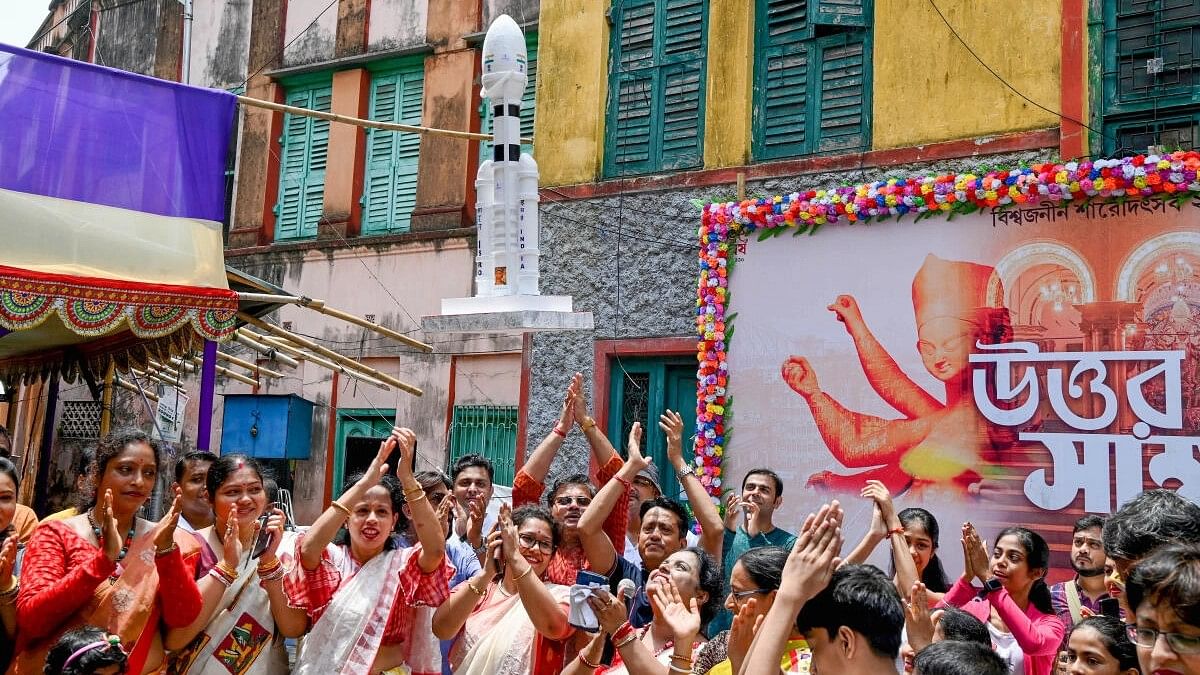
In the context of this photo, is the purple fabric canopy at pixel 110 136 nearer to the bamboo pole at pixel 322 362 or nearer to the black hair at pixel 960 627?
the bamboo pole at pixel 322 362

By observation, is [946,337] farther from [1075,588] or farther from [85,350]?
[85,350]

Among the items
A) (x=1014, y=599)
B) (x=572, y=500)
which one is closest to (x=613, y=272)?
(x=572, y=500)

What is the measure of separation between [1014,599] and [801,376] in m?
3.44

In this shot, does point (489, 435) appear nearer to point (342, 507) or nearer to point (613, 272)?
point (613, 272)

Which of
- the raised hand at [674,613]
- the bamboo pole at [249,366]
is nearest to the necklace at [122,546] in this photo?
the raised hand at [674,613]

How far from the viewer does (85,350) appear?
31.9 feet

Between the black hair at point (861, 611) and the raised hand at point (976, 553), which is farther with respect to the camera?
the raised hand at point (976, 553)

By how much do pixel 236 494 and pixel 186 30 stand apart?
10933mm

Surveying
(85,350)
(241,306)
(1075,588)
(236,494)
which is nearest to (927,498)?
(1075,588)

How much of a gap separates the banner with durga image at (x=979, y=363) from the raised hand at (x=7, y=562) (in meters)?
5.10

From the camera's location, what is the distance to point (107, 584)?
13.9ft

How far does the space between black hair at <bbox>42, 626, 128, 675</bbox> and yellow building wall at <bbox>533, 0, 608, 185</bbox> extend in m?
6.19

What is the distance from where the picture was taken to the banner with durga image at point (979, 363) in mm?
6863

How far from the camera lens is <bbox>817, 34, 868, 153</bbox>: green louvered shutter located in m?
8.38
